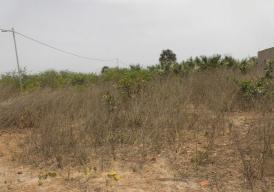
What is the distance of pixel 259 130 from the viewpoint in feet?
16.2

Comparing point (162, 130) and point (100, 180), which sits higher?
point (162, 130)

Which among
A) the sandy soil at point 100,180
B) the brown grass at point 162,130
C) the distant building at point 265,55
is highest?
the distant building at point 265,55

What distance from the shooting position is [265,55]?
1266 cm

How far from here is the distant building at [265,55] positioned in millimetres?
11969

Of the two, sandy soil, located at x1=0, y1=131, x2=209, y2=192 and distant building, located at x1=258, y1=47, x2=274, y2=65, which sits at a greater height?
distant building, located at x1=258, y1=47, x2=274, y2=65

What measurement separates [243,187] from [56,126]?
128 inches

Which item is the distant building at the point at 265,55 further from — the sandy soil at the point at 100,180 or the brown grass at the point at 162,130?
the sandy soil at the point at 100,180

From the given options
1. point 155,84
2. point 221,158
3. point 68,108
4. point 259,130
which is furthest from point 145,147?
point 155,84

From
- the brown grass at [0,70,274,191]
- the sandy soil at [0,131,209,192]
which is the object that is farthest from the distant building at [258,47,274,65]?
the sandy soil at [0,131,209,192]

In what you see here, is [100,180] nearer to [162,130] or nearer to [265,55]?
[162,130]

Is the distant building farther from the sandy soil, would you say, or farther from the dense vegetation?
the sandy soil

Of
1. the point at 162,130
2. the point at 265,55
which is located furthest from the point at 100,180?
the point at 265,55

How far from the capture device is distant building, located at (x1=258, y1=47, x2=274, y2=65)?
39.3 feet

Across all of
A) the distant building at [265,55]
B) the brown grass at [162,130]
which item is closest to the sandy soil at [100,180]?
the brown grass at [162,130]
